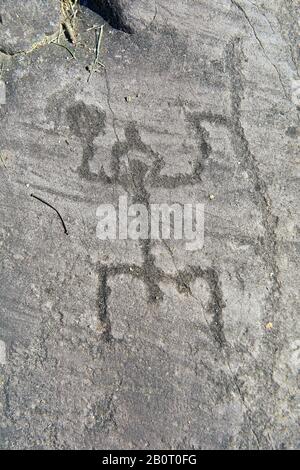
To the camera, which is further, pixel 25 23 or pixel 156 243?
pixel 25 23

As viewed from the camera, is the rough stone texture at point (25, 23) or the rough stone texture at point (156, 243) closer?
the rough stone texture at point (156, 243)

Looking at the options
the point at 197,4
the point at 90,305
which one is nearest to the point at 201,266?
the point at 90,305

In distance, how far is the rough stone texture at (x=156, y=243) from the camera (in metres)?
2.32
